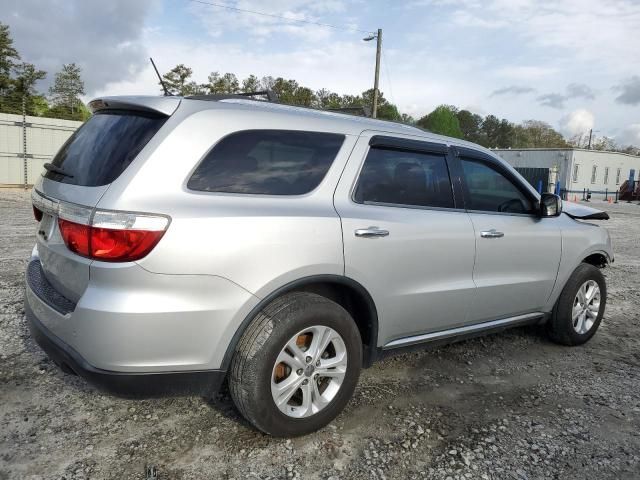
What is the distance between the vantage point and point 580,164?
125 feet

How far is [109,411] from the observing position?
119 inches

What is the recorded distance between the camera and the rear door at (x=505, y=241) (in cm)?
360

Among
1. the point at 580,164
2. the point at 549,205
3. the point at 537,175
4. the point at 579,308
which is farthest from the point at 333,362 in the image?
the point at 580,164

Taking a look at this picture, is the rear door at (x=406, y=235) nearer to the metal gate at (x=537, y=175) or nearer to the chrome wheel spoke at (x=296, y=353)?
the chrome wheel spoke at (x=296, y=353)

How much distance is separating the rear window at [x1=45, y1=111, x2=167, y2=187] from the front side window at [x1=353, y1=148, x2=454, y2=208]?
117 cm

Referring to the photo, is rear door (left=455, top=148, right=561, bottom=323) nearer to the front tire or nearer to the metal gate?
the front tire

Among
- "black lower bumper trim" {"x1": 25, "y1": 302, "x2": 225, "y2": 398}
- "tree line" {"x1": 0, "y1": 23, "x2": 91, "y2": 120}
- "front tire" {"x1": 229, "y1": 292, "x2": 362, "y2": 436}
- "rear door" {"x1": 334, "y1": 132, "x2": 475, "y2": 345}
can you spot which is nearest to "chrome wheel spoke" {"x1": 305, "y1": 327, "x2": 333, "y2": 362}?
"front tire" {"x1": 229, "y1": 292, "x2": 362, "y2": 436}

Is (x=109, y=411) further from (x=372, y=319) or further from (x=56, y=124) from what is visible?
(x=56, y=124)

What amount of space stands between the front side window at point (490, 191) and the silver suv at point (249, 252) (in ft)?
0.43

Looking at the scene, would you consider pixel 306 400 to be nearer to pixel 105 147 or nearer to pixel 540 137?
pixel 105 147

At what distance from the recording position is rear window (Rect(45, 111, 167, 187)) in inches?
95.7

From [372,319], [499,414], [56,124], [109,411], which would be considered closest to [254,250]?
[372,319]

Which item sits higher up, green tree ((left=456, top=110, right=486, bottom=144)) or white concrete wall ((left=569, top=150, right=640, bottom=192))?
green tree ((left=456, top=110, right=486, bottom=144))

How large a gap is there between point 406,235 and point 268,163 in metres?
0.94
